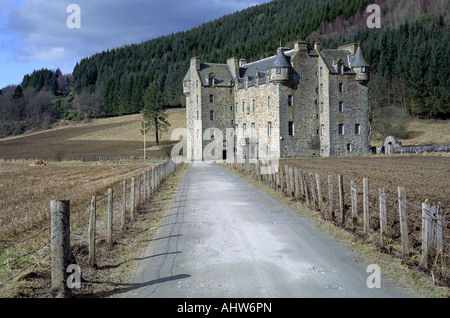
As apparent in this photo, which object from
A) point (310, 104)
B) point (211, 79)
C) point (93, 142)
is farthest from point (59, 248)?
point (93, 142)

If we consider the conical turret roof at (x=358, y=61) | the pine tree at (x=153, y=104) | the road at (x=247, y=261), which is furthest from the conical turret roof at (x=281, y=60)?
the road at (x=247, y=261)

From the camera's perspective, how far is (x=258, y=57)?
120 meters

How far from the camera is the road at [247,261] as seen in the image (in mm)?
7215

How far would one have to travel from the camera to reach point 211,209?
16062 millimetres

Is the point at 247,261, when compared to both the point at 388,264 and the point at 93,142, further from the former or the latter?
the point at 93,142

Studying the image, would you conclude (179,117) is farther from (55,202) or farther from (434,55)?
(55,202)

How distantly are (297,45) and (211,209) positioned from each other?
4453 cm

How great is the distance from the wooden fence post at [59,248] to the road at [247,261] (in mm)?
1166

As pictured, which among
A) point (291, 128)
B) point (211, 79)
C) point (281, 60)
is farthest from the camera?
point (211, 79)

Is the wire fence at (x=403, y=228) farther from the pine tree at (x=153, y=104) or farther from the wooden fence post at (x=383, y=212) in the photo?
the pine tree at (x=153, y=104)

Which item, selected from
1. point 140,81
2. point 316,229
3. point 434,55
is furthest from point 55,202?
point 140,81

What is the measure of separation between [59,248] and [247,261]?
3.70m

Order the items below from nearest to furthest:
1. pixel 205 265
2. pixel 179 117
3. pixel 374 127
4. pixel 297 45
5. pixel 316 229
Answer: pixel 205 265 < pixel 316 229 < pixel 297 45 < pixel 374 127 < pixel 179 117

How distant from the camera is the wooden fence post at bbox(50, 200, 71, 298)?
23.6 ft
